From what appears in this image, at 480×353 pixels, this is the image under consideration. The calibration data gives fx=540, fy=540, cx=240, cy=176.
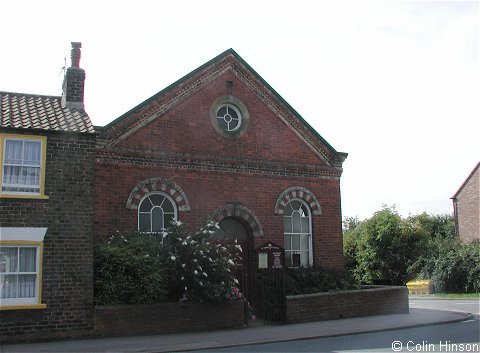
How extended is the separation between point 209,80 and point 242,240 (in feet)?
18.3

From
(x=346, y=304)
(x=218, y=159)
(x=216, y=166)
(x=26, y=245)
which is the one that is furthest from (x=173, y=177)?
(x=346, y=304)

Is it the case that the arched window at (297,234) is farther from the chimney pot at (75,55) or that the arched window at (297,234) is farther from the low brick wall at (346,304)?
the chimney pot at (75,55)

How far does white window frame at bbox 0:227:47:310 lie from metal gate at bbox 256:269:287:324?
6555mm

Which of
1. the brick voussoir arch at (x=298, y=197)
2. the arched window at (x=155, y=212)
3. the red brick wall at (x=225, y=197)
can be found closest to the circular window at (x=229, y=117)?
the red brick wall at (x=225, y=197)

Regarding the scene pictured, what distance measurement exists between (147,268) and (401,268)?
2208cm

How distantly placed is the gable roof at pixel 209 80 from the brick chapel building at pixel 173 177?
0.12ft

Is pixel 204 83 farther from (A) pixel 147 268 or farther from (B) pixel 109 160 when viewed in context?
(A) pixel 147 268

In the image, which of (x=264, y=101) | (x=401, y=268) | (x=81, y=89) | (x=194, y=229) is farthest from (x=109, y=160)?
(x=401, y=268)

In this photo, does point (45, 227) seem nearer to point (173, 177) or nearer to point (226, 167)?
point (173, 177)

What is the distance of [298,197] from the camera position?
1930 centimetres

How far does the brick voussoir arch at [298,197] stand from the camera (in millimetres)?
18781

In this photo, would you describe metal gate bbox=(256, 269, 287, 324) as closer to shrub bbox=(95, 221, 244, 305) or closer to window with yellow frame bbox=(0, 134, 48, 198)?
shrub bbox=(95, 221, 244, 305)

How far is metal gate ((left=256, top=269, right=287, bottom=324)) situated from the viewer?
622 inches

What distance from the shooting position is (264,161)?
1884cm
